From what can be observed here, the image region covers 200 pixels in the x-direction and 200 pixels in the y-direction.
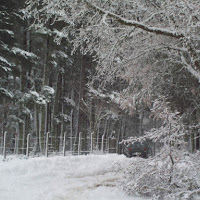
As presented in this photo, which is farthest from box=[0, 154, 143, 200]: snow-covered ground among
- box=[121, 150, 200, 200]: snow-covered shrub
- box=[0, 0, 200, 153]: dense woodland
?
box=[0, 0, 200, 153]: dense woodland

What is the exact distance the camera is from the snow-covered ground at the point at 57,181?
6.13m

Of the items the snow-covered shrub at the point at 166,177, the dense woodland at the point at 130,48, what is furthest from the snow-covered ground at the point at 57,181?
the dense woodland at the point at 130,48

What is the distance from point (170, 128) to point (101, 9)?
325 cm

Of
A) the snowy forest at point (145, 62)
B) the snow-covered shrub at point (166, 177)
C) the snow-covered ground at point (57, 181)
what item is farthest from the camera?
the snow-covered ground at point (57, 181)

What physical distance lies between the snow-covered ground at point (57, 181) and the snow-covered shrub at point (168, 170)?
1.65 feet

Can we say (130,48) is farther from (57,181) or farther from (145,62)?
(57,181)

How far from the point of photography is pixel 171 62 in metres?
9.18

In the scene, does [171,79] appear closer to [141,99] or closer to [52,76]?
[141,99]

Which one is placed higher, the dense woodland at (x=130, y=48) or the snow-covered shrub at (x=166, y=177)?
the dense woodland at (x=130, y=48)

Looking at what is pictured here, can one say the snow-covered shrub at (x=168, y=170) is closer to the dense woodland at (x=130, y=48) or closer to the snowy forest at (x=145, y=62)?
the snowy forest at (x=145, y=62)

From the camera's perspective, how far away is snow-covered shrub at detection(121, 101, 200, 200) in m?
5.56

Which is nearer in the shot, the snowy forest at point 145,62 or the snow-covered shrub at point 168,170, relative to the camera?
the snow-covered shrub at point 168,170

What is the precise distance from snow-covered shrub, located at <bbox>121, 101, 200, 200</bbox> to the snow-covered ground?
502mm

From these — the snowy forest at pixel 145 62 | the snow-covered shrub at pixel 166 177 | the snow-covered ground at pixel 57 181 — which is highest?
the snowy forest at pixel 145 62
